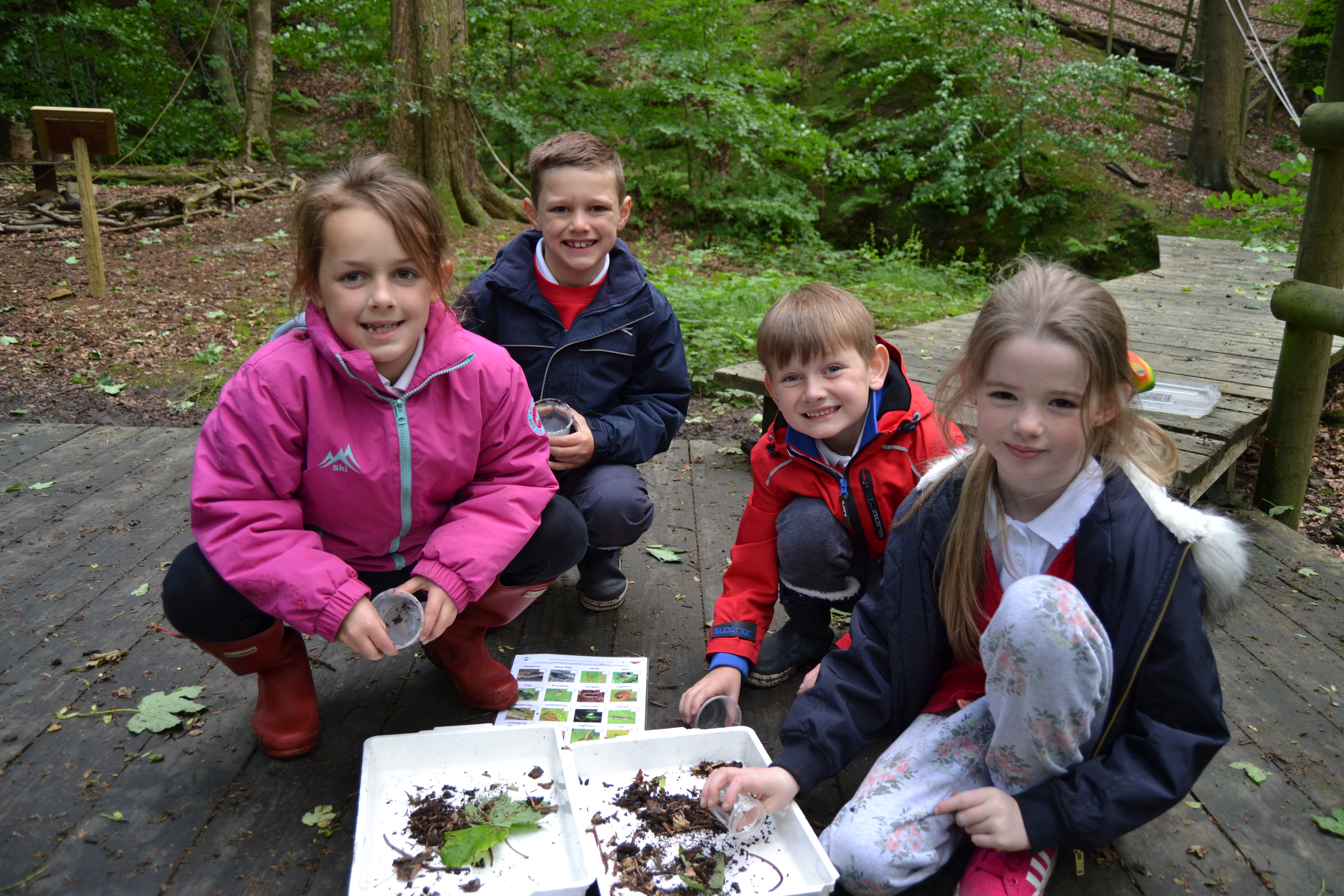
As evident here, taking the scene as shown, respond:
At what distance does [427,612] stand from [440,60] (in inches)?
247

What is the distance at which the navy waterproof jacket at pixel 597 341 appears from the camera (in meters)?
2.47

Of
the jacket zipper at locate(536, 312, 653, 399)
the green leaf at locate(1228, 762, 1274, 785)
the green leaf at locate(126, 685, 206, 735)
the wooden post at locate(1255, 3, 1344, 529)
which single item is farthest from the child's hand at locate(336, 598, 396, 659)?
the wooden post at locate(1255, 3, 1344, 529)

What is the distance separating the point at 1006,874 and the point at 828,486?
0.91 m

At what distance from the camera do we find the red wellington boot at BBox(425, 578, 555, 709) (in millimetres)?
1972

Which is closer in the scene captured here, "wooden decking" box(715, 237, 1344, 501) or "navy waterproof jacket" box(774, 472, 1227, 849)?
"navy waterproof jacket" box(774, 472, 1227, 849)

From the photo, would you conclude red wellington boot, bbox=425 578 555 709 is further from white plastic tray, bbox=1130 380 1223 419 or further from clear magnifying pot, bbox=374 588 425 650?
white plastic tray, bbox=1130 380 1223 419

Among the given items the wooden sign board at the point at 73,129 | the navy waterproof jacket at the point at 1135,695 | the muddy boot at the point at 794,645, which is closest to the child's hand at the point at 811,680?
the muddy boot at the point at 794,645

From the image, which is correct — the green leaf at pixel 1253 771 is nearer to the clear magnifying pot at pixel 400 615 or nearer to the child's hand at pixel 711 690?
the child's hand at pixel 711 690

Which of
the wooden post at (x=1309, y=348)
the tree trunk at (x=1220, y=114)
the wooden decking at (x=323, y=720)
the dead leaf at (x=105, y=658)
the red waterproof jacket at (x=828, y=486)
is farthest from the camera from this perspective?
the tree trunk at (x=1220, y=114)

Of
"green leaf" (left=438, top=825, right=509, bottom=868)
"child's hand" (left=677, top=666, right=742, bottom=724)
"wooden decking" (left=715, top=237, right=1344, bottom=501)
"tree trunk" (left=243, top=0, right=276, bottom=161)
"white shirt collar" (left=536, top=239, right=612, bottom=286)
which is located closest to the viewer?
"green leaf" (left=438, top=825, right=509, bottom=868)

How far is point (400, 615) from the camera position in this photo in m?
1.75

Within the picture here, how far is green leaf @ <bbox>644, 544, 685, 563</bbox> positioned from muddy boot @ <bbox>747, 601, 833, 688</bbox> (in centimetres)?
61

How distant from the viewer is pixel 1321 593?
265cm

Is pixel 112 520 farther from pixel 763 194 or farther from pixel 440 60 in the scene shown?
pixel 763 194
